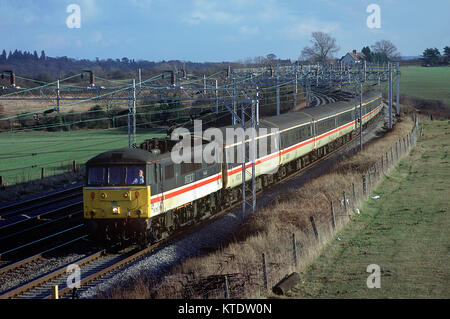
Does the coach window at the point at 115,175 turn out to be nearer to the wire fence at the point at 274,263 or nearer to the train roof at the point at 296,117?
the wire fence at the point at 274,263

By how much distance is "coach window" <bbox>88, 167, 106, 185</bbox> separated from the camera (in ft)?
61.3

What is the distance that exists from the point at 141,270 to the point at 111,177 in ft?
10.9

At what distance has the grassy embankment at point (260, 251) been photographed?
1397 cm

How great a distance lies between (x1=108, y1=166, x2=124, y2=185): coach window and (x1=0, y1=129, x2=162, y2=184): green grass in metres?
26.3

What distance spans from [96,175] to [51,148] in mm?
52042

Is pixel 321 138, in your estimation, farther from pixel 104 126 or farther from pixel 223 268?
pixel 104 126

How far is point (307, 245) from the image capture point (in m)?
17.1

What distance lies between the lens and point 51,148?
68188 millimetres

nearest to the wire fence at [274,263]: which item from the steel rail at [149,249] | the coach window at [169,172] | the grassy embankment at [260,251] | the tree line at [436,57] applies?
the grassy embankment at [260,251]

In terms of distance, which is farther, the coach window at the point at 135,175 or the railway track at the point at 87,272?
the coach window at the point at 135,175

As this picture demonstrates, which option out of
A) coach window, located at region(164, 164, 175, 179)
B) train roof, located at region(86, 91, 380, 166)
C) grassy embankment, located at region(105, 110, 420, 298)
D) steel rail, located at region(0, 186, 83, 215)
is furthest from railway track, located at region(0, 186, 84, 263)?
grassy embankment, located at region(105, 110, 420, 298)

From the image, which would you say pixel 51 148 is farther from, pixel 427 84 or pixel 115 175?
pixel 427 84

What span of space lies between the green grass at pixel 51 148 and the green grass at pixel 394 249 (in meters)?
27.6

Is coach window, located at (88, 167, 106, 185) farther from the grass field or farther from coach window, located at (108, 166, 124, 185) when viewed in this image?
the grass field
